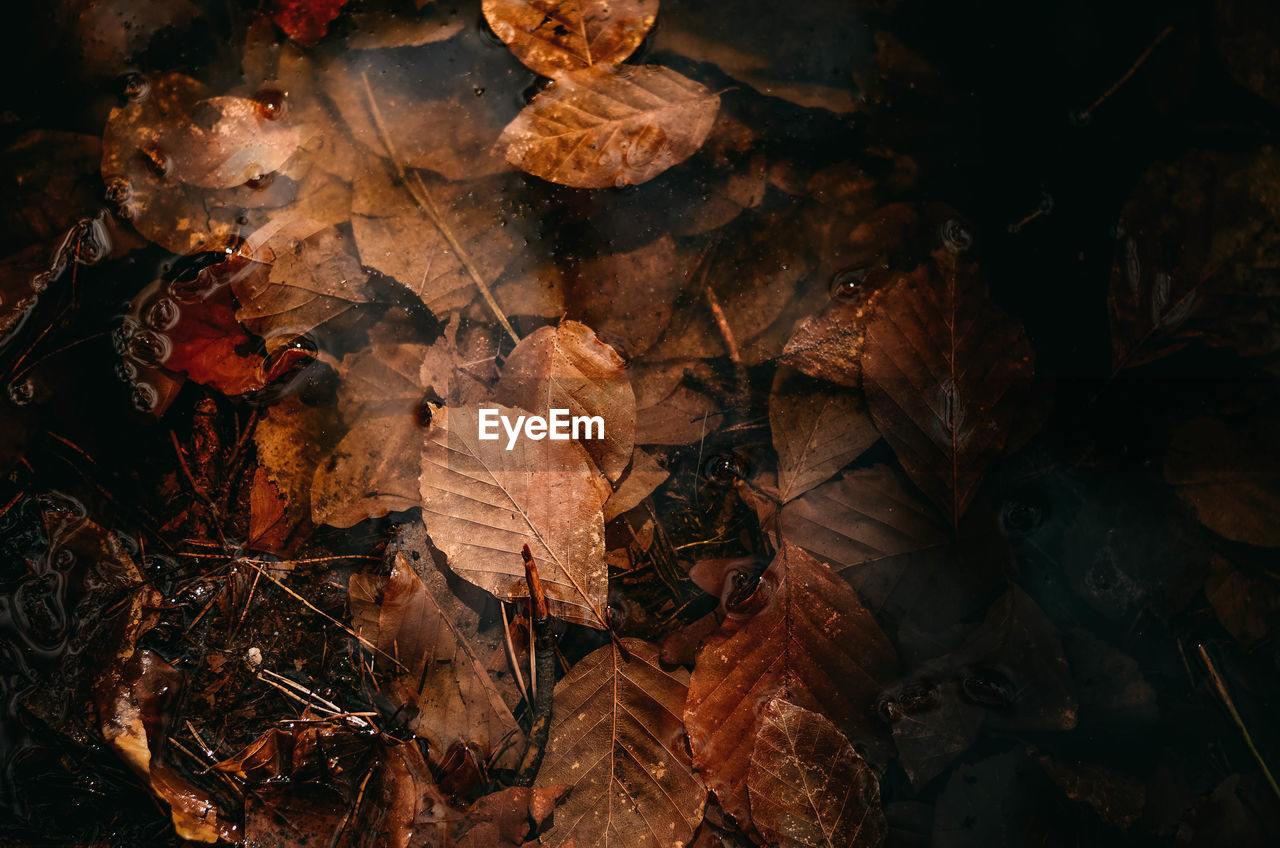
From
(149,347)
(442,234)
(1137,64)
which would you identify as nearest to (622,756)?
(442,234)

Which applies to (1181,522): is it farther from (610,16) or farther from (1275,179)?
(610,16)

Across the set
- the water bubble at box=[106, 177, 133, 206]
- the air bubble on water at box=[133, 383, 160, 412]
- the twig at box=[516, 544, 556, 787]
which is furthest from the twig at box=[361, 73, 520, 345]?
the air bubble on water at box=[133, 383, 160, 412]

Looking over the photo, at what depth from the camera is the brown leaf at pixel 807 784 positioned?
5.84ft

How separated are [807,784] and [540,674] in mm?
780

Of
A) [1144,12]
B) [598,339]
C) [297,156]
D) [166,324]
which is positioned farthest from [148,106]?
[1144,12]

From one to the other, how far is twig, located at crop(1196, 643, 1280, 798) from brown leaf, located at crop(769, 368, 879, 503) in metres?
1.15

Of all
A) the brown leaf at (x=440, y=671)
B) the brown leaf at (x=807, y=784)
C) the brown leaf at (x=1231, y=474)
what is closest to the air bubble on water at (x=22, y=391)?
the brown leaf at (x=440, y=671)

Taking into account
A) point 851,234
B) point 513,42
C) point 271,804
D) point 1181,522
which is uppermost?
point 513,42

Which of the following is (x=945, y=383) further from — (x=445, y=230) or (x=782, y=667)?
(x=445, y=230)

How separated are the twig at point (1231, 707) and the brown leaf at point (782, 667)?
946mm

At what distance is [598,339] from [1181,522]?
5.96ft

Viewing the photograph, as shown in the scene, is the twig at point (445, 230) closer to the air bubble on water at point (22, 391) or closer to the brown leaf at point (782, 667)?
the brown leaf at point (782, 667)

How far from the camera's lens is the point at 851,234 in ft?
6.95

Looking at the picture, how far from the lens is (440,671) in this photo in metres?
1.93
